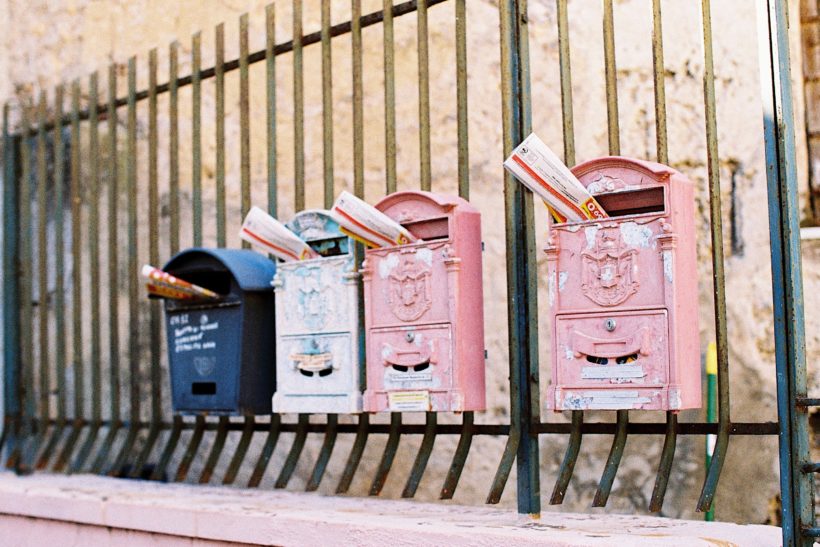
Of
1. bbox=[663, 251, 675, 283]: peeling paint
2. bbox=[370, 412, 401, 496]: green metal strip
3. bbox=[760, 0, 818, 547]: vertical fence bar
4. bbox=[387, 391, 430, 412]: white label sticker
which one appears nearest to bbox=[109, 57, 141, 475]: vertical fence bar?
bbox=[370, 412, 401, 496]: green metal strip

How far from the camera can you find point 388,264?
13.5ft

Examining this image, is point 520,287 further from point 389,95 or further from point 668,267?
point 389,95

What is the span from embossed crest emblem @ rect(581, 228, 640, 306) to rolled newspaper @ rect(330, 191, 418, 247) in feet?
2.48

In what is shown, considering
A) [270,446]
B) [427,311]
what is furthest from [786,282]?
[270,446]

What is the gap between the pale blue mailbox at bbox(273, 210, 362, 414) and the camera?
168 inches

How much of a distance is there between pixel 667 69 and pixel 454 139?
1337mm

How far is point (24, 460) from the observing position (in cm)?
625

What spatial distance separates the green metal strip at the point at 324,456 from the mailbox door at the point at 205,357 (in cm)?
40

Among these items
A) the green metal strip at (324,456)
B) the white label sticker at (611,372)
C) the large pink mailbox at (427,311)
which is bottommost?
the green metal strip at (324,456)

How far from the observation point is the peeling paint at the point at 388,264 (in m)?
4.10

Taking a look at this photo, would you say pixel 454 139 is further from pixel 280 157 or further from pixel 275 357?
pixel 275 357

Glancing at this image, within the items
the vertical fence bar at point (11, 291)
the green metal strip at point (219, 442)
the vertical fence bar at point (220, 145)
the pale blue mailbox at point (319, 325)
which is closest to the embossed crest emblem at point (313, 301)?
the pale blue mailbox at point (319, 325)

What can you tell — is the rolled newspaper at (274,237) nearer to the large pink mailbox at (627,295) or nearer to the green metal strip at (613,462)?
the large pink mailbox at (627,295)

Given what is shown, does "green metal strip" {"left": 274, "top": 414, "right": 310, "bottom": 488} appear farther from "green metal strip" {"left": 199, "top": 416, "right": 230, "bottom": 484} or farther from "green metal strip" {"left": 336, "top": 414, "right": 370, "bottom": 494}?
"green metal strip" {"left": 199, "top": 416, "right": 230, "bottom": 484}
